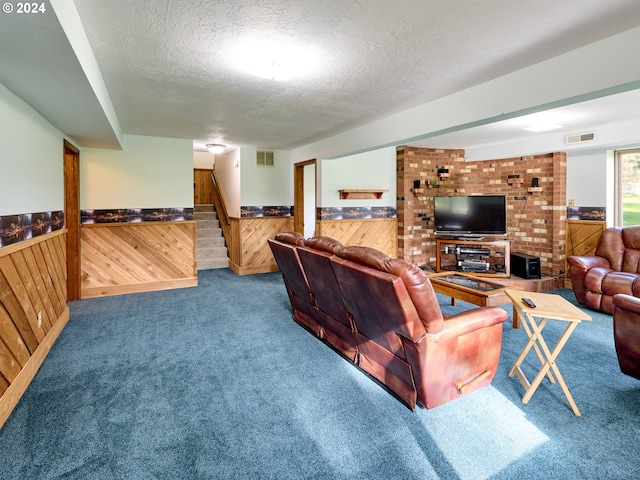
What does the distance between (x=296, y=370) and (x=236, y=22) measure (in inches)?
101

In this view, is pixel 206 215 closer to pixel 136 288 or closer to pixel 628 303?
pixel 136 288

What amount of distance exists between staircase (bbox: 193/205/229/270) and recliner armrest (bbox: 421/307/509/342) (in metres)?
6.00

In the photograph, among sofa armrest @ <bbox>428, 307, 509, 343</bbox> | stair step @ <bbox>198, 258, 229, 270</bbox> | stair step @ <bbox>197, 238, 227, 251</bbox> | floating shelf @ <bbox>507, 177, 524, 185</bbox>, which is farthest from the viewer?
stair step @ <bbox>197, 238, 227, 251</bbox>

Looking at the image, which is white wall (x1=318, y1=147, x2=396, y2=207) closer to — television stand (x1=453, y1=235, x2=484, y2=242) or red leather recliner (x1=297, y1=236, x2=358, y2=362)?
television stand (x1=453, y1=235, x2=484, y2=242)

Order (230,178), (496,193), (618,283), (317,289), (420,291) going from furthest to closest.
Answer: (230,178), (496,193), (618,283), (317,289), (420,291)

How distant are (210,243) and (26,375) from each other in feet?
17.1

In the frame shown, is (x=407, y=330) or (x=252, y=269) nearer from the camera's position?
(x=407, y=330)

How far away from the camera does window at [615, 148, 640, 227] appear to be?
523 centimetres

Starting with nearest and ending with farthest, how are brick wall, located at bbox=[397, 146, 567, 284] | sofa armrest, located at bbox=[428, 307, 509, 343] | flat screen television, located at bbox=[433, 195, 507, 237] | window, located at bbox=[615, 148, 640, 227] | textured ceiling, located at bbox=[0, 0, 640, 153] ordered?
Answer: textured ceiling, located at bbox=[0, 0, 640, 153], sofa armrest, located at bbox=[428, 307, 509, 343], window, located at bbox=[615, 148, 640, 227], brick wall, located at bbox=[397, 146, 567, 284], flat screen television, located at bbox=[433, 195, 507, 237]

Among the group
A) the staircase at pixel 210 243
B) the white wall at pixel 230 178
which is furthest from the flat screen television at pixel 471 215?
the staircase at pixel 210 243

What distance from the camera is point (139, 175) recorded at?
5.63 meters

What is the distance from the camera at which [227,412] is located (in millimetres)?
2328

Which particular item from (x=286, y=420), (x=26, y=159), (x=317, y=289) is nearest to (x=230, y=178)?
(x=26, y=159)
